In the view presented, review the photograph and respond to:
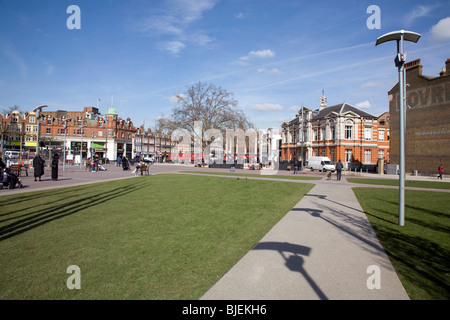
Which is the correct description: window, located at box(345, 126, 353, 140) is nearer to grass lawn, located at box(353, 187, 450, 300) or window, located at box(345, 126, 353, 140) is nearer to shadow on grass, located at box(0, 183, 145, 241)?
grass lawn, located at box(353, 187, 450, 300)

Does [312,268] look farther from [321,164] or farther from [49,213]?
[321,164]

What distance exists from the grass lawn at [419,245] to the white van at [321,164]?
3154 centimetres

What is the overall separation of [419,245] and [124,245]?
20.8ft

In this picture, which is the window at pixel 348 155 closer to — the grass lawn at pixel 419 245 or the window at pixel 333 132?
the window at pixel 333 132

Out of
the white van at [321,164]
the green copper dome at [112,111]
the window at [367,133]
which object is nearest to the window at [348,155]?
the window at [367,133]

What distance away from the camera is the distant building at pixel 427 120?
3303 cm

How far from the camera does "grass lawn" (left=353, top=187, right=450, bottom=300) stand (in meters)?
4.04

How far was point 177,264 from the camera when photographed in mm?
4695

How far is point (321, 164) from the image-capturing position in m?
43.5
